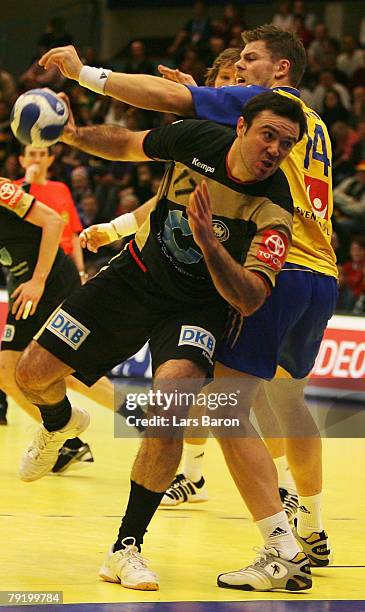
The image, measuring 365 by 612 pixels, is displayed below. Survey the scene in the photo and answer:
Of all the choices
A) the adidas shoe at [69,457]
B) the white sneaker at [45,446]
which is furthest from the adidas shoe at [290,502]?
the adidas shoe at [69,457]

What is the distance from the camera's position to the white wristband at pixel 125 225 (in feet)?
21.5

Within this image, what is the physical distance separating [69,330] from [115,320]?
0.68 feet

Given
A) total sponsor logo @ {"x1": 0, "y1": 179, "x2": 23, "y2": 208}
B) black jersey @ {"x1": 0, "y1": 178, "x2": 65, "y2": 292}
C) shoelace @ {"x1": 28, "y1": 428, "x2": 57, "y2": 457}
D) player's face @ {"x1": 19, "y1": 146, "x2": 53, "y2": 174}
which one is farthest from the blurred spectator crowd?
shoelace @ {"x1": 28, "y1": 428, "x2": 57, "y2": 457}

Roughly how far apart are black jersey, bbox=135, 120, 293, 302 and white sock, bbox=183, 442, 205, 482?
2.14 m

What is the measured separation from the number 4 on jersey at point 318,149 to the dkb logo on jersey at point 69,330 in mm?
1261

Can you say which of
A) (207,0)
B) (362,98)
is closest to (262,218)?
(362,98)

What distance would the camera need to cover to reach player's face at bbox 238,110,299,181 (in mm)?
4977

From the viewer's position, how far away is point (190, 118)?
5.41 m

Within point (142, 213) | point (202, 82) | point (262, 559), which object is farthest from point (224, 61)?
point (202, 82)

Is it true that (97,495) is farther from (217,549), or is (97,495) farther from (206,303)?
(206,303)

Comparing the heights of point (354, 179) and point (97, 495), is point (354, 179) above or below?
above

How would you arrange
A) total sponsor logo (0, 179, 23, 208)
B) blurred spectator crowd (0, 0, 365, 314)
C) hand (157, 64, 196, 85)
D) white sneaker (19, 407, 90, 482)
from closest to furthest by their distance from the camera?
hand (157, 64, 196, 85), white sneaker (19, 407, 90, 482), total sponsor logo (0, 179, 23, 208), blurred spectator crowd (0, 0, 365, 314)

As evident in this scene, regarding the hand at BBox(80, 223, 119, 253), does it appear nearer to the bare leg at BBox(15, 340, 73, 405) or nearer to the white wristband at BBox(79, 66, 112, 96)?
the bare leg at BBox(15, 340, 73, 405)

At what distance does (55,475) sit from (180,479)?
106 centimetres
